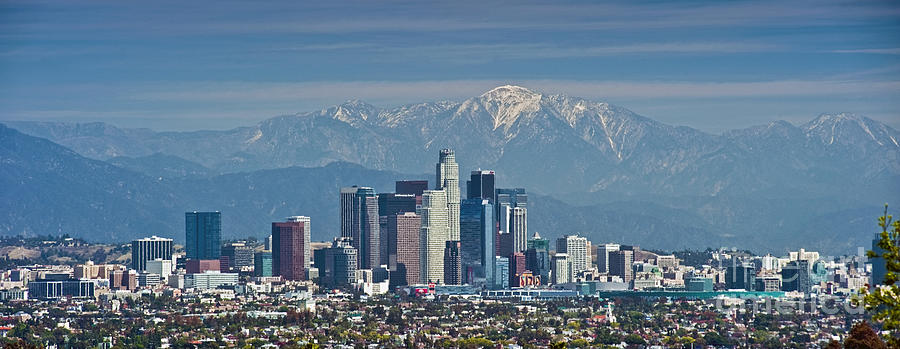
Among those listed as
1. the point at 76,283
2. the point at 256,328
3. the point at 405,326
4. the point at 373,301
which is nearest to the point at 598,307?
the point at 373,301

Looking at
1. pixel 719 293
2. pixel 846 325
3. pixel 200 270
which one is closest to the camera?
pixel 846 325

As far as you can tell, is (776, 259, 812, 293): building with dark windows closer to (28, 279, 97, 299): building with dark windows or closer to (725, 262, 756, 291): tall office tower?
(725, 262, 756, 291): tall office tower

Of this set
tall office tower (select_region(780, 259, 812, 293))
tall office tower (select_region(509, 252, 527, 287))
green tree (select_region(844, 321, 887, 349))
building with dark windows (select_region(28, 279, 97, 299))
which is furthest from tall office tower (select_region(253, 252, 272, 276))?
green tree (select_region(844, 321, 887, 349))

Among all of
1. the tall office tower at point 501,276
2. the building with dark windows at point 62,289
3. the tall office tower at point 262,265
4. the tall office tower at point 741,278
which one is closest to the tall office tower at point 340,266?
the tall office tower at point 262,265

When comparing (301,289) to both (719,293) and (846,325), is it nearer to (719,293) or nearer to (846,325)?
(719,293)

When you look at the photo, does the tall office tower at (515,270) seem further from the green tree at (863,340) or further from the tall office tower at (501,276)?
the green tree at (863,340)
